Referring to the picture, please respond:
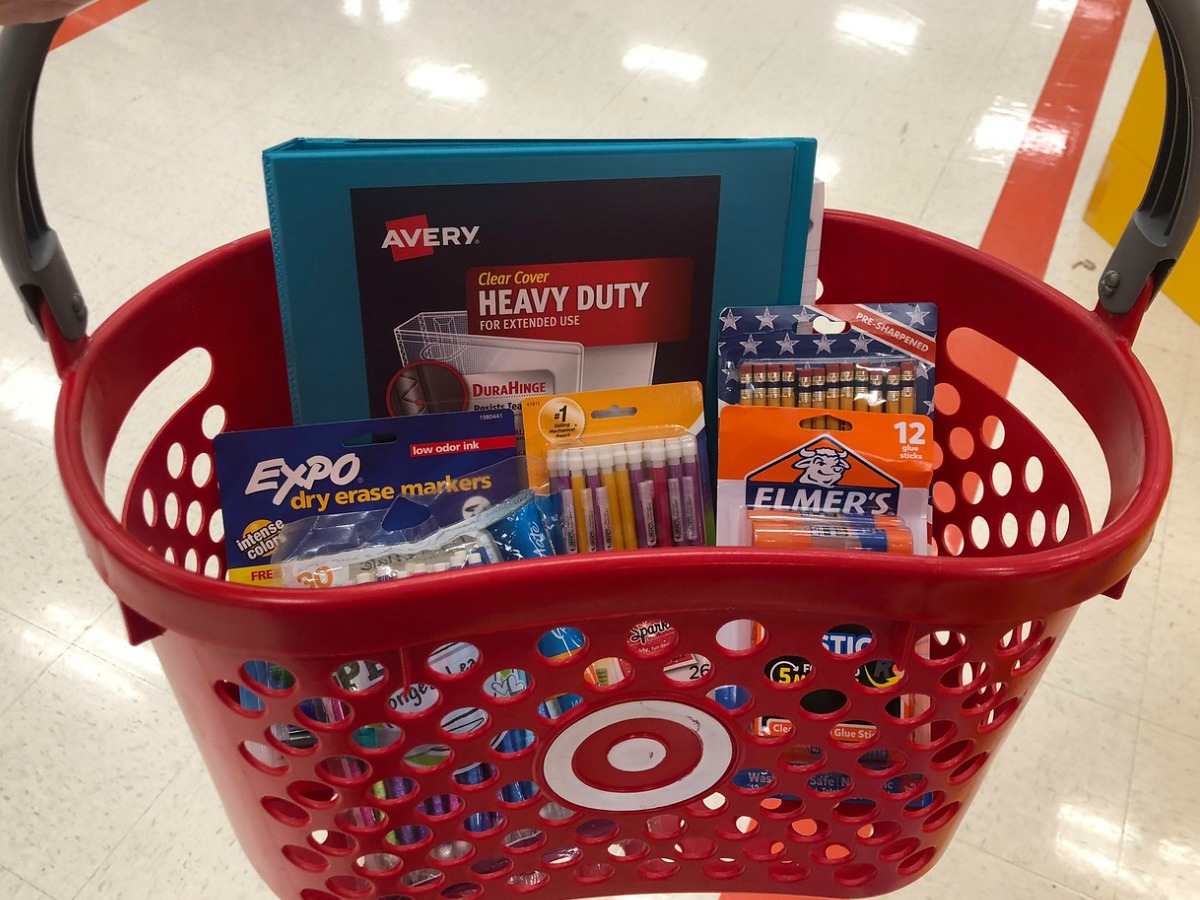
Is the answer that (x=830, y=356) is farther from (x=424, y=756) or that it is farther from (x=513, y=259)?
(x=424, y=756)

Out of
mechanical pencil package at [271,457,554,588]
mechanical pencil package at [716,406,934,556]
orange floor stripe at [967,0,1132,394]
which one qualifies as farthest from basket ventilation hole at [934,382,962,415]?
orange floor stripe at [967,0,1132,394]

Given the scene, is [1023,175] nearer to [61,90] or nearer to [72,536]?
[72,536]

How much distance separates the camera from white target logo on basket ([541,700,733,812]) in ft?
1.93

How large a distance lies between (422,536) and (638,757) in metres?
0.21

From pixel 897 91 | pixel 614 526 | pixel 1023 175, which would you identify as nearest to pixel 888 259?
pixel 614 526

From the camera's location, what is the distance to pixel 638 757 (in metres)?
0.62

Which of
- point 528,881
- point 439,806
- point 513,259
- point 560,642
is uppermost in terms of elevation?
point 513,259

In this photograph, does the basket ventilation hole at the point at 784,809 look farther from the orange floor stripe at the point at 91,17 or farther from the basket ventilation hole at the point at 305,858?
the orange floor stripe at the point at 91,17

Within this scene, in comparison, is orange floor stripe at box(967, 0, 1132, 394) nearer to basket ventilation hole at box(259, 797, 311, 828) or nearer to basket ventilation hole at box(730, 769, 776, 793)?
basket ventilation hole at box(730, 769, 776, 793)

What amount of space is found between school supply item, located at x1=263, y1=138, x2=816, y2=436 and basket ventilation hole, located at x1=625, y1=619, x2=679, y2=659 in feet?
0.81

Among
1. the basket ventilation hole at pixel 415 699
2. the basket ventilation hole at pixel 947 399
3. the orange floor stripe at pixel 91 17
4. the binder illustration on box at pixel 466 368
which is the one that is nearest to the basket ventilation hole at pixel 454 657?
the basket ventilation hole at pixel 415 699

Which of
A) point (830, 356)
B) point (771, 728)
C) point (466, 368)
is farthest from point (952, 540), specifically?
point (466, 368)

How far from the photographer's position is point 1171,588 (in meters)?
1.19

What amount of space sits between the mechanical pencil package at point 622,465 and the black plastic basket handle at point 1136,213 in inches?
11.5
